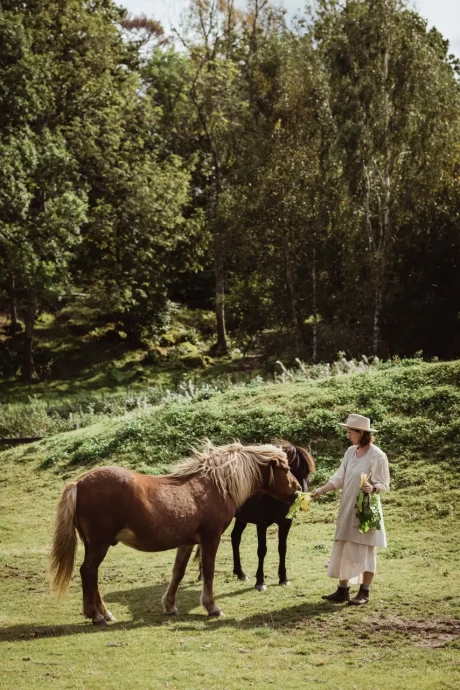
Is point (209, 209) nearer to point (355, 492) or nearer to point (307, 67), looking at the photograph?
point (307, 67)

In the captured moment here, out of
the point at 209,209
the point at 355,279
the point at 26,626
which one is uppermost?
the point at 209,209

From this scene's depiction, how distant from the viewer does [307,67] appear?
33.8 m

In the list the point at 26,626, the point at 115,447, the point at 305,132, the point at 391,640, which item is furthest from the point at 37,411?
the point at 391,640

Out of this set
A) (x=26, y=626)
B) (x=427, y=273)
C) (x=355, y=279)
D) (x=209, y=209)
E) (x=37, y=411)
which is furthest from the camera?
(x=209, y=209)

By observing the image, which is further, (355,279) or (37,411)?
(355,279)

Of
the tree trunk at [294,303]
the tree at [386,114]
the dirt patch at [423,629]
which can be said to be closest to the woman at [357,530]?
the dirt patch at [423,629]

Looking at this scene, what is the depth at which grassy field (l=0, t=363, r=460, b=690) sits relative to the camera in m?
7.43

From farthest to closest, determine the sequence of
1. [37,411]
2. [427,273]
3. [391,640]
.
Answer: [427,273] < [37,411] < [391,640]

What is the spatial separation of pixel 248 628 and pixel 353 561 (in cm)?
150

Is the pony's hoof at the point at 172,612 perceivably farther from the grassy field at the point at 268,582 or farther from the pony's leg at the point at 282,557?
the pony's leg at the point at 282,557

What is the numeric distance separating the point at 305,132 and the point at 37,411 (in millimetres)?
15872

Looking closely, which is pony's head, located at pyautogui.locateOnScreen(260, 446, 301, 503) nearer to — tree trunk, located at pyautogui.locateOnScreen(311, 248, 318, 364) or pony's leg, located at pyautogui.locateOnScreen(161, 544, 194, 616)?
pony's leg, located at pyautogui.locateOnScreen(161, 544, 194, 616)

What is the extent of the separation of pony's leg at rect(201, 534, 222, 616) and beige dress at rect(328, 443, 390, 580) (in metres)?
1.38

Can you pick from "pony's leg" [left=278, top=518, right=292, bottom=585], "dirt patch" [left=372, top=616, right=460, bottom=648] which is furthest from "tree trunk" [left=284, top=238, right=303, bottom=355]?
"dirt patch" [left=372, top=616, right=460, bottom=648]
